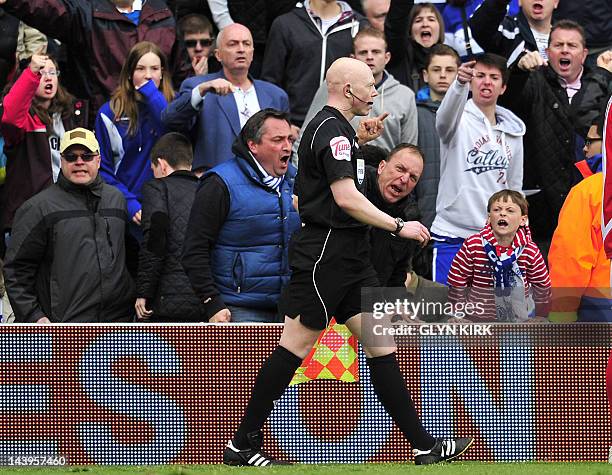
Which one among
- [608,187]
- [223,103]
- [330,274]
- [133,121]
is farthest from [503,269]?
[133,121]

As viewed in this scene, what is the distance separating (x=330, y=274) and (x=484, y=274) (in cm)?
230

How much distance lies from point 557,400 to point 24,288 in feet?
12.2

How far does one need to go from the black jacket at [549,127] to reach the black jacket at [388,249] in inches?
123

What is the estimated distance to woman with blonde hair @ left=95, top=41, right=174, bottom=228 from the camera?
1066 cm

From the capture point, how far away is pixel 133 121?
35.0 ft

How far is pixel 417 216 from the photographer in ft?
30.0

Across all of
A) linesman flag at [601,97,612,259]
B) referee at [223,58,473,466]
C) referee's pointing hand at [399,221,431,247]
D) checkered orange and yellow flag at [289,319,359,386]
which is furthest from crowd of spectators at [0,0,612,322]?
linesman flag at [601,97,612,259]

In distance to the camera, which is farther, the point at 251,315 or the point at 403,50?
the point at 403,50

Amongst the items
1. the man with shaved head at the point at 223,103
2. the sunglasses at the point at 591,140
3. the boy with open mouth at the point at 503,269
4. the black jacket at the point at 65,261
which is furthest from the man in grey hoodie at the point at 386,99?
the black jacket at the point at 65,261

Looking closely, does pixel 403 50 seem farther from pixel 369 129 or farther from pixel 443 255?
pixel 369 129

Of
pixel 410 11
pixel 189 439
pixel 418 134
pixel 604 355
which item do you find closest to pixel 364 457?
pixel 189 439

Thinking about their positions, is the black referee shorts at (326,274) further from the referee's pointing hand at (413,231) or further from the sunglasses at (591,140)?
the sunglasses at (591,140)

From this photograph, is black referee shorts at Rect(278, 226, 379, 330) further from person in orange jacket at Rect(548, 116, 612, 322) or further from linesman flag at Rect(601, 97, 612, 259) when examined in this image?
person in orange jacket at Rect(548, 116, 612, 322)

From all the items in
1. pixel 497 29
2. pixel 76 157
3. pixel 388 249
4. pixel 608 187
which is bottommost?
pixel 388 249
